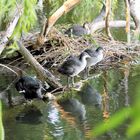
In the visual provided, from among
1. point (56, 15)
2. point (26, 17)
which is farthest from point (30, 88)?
point (56, 15)

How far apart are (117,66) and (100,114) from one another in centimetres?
290

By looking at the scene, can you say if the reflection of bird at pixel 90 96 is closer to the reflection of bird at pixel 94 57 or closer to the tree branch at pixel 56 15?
the reflection of bird at pixel 94 57

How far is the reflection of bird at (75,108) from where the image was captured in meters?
5.11

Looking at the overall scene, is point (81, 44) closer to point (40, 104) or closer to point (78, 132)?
point (40, 104)

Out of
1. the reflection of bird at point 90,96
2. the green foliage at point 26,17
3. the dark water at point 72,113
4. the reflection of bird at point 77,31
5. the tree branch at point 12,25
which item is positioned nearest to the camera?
the dark water at point 72,113

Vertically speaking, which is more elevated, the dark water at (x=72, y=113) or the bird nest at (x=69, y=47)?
the bird nest at (x=69, y=47)

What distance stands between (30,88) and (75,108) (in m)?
0.69

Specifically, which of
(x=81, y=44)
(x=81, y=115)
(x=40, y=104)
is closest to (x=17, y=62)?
(x=81, y=44)

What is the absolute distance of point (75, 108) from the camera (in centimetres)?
546

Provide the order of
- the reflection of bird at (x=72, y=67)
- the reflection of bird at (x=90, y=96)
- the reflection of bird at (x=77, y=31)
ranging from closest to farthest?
the reflection of bird at (x=90, y=96), the reflection of bird at (x=72, y=67), the reflection of bird at (x=77, y=31)

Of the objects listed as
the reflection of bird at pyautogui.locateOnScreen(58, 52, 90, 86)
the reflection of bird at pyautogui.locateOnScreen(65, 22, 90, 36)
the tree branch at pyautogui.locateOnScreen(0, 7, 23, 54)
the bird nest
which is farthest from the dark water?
the reflection of bird at pyautogui.locateOnScreen(65, 22, 90, 36)

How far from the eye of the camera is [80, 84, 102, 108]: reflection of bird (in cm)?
562

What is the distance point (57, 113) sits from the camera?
5148 millimetres

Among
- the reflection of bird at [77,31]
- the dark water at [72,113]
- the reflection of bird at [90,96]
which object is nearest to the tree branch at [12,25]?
the dark water at [72,113]
